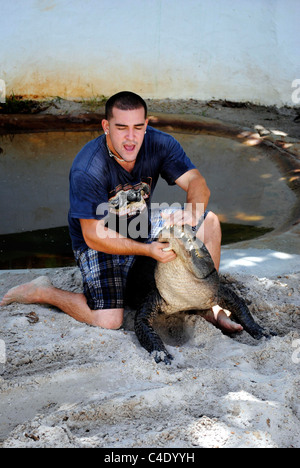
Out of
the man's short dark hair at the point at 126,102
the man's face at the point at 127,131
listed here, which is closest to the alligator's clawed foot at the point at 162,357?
the man's face at the point at 127,131

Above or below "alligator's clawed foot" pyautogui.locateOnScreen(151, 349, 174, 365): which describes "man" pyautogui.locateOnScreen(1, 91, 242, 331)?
above

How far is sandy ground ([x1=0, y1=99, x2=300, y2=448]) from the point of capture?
1661 millimetres

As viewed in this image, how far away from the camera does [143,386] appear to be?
1.99m

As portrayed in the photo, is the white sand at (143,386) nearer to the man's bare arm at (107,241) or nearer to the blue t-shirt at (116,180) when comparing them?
the man's bare arm at (107,241)

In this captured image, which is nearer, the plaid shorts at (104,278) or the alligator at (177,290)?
the alligator at (177,290)

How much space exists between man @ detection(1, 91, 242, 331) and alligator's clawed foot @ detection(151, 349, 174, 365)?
0.44 m

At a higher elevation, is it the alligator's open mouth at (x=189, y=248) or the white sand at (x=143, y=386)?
the alligator's open mouth at (x=189, y=248)

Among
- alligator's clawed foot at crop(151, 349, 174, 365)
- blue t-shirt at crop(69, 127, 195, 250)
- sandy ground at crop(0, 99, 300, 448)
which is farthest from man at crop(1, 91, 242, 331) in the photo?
alligator's clawed foot at crop(151, 349, 174, 365)

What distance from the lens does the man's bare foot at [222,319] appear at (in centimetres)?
263

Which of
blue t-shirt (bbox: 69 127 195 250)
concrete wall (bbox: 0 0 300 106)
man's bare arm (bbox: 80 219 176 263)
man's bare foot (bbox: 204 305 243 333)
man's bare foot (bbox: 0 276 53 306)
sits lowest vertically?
man's bare foot (bbox: 204 305 243 333)

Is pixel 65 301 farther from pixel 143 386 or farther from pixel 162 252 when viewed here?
pixel 143 386

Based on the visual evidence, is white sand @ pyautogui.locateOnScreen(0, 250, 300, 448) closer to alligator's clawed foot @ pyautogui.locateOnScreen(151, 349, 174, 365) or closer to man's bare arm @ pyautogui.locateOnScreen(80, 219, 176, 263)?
alligator's clawed foot @ pyautogui.locateOnScreen(151, 349, 174, 365)

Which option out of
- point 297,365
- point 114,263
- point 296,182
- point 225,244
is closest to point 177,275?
point 114,263
